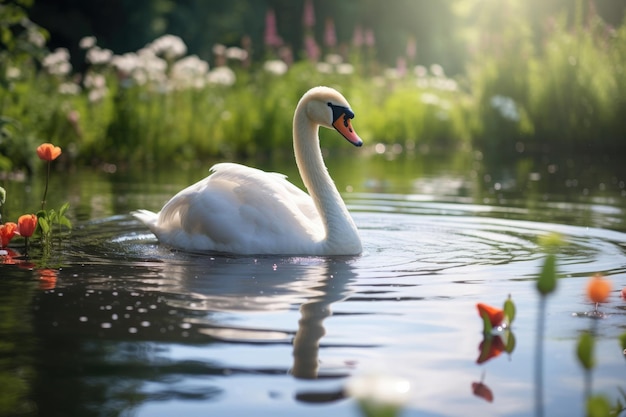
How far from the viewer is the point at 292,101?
814 inches

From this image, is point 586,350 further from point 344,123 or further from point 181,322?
point 344,123

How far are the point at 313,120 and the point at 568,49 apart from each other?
12.7 metres

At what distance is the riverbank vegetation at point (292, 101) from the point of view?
53.2 feet

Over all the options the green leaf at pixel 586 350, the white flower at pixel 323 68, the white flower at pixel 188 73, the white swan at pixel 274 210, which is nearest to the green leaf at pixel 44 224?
the white swan at pixel 274 210

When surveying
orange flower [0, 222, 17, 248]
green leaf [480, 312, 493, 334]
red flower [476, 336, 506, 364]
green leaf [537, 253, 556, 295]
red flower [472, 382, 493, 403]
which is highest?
green leaf [537, 253, 556, 295]

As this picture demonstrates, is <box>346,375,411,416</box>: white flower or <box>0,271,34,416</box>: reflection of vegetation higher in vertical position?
<box>346,375,411,416</box>: white flower

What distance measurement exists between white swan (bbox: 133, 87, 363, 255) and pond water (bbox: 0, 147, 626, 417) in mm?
139

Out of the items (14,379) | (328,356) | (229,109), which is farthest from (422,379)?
(229,109)

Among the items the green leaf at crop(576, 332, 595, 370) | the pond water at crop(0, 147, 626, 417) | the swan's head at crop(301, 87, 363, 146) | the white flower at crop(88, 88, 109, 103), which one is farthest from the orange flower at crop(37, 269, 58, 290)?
the white flower at crop(88, 88, 109, 103)

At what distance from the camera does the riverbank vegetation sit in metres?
16.2

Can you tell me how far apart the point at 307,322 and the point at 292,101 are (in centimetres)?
1574

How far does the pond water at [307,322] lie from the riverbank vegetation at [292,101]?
536cm

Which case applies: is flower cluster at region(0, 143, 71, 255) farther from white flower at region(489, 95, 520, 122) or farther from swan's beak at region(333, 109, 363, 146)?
white flower at region(489, 95, 520, 122)

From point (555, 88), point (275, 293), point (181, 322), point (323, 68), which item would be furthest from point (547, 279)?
point (323, 68)
